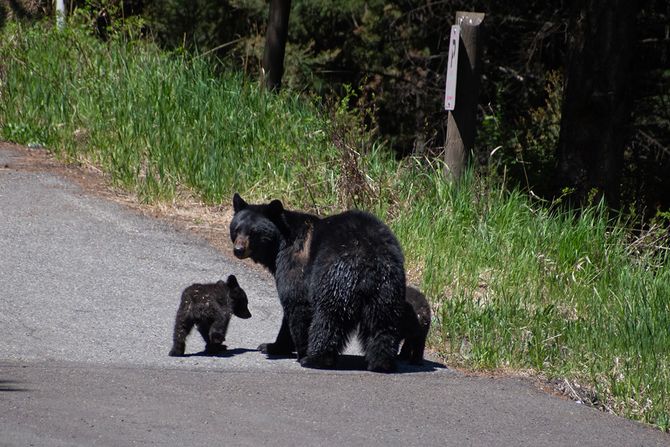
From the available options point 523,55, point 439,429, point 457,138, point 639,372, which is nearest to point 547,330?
point 639,372

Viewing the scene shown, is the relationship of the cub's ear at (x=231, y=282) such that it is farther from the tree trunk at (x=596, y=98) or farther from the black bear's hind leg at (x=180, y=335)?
the tree trunk at (x=596, y=98)

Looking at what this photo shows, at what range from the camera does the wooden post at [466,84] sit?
11.1 metres

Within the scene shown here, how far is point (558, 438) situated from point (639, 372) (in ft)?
5.28

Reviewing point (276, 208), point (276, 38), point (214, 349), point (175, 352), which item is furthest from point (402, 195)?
point (276, 38)

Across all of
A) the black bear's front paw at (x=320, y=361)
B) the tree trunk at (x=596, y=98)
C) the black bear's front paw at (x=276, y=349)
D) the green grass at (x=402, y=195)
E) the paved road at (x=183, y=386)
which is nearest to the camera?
the paved road at (x=183, y=386)

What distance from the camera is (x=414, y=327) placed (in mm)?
7668

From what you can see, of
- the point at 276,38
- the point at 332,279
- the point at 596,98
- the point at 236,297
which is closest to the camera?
the point at 332,279

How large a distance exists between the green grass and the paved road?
71cm

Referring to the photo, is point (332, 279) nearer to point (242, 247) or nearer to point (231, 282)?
point (242, 247)

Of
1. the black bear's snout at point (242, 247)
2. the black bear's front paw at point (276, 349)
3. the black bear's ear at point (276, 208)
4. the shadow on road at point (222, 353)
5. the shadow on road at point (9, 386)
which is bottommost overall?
the shadow on road at point (222, 353)

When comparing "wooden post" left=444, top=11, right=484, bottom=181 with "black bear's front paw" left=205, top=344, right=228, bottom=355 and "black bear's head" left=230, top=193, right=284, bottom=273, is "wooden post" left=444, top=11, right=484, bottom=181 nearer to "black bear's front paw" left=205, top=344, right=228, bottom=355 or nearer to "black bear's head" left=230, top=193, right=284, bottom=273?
"black bear's head" left=230, top=193, right=284, bottom=273

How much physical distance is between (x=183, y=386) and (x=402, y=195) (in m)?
5.14

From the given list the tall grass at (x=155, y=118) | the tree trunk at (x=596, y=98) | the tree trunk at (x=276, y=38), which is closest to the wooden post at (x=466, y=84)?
→ the tall grass at (x=155, y=118)

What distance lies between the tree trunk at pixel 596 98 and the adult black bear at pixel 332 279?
6884mm
